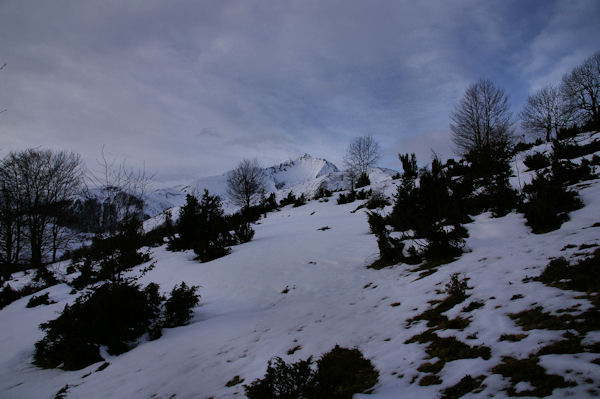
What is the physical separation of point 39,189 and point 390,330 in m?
20.1

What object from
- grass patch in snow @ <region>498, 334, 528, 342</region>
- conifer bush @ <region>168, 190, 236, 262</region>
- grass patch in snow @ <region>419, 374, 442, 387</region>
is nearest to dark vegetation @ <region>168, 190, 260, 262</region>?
conifer bush @ <region>168, 190, 236, 262</region>

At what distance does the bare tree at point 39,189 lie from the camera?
13.6 m

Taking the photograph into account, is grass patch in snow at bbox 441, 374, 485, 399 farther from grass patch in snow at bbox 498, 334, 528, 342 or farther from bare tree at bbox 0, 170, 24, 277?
bare tree at bbox 0, 170, 24, 277

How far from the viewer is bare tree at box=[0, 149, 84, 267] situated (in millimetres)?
13602

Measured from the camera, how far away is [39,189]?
47.6 feet

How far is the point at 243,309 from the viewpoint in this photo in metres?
5.38

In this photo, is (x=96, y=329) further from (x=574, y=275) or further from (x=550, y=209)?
(x=550, y=209)

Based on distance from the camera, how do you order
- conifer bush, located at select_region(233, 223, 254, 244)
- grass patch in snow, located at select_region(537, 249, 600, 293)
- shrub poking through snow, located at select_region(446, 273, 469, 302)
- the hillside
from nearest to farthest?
1. the hillside
2. grass patch in snow, located at select_region(537, 249, 600, 293)
3. shrub poking through snow, located at select_region(446, 273, 469, 302)
4. conifer bush, located at select_region(233, 223, 254, 244)

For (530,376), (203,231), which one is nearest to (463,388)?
(530,376)

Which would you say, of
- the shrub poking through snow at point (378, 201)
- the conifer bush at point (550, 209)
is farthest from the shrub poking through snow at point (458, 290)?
the shrub poking through snow at point (378, 201)

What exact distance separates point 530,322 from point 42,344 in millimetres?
7116

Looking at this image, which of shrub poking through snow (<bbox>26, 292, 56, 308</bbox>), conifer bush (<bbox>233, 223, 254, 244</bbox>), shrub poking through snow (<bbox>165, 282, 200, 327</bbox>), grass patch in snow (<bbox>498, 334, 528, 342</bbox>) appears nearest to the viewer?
grass patch in snow (<bbox>498, 334, 528, 342</bbox>)

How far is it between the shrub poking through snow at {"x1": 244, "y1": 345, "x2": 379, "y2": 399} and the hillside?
157 millimetres

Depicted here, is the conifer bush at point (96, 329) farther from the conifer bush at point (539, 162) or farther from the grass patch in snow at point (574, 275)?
the conifer bush at point (539, 162)
